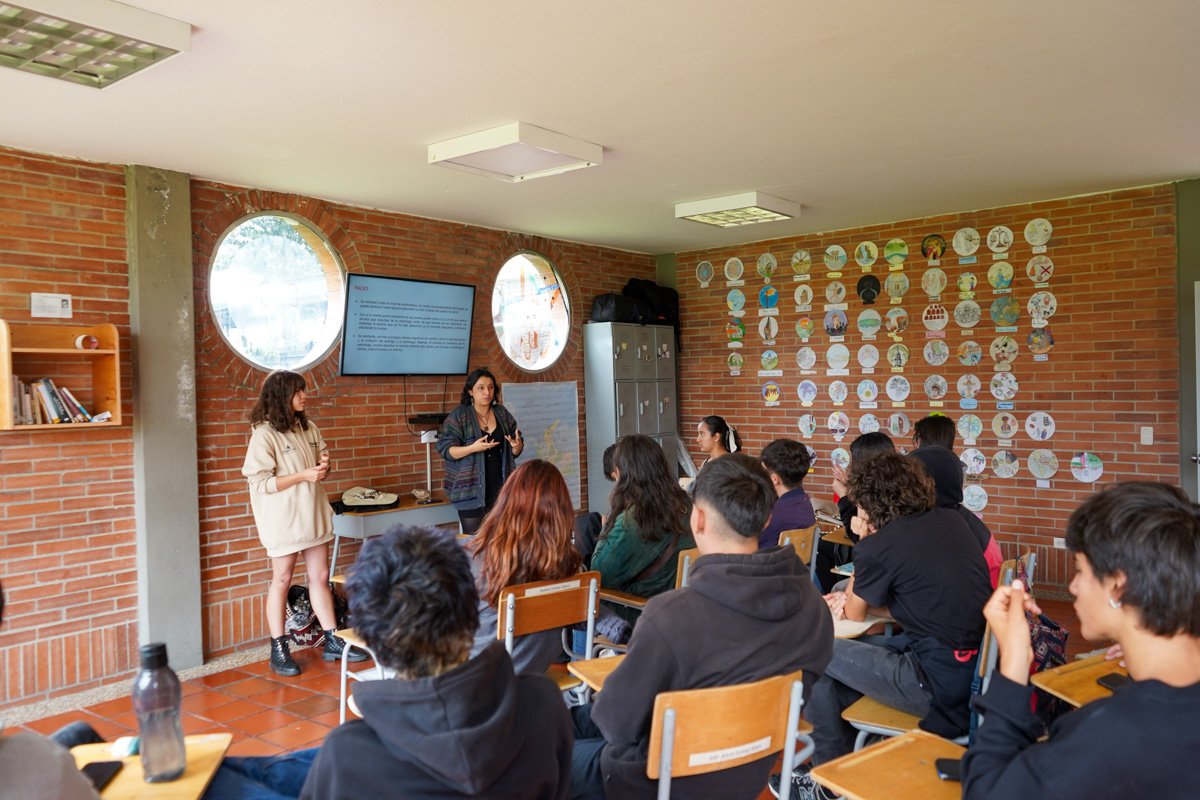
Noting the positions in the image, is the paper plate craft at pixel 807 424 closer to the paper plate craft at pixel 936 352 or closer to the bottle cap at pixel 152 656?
the paper plate craft at pixel 936 352

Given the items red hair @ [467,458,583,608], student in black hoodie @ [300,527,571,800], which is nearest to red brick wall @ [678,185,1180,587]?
red hair @ [467,458,583,608]

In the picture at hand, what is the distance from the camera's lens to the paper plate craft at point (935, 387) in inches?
263

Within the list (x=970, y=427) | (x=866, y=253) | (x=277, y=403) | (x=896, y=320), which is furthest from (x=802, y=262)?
(x=277, y=403)

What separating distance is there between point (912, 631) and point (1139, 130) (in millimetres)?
3214

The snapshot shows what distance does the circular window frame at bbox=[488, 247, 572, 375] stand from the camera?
6.85 metres

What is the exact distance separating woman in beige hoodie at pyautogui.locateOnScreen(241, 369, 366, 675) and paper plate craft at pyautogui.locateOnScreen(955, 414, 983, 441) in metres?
4.70

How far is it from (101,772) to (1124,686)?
1918 millimetres

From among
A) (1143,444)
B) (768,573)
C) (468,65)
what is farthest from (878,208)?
(768,573)

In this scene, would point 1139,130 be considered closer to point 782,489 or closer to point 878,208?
point 878,208

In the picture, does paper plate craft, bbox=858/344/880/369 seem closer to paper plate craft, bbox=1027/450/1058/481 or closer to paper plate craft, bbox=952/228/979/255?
paper plate craft, bbox=952/228/979/255

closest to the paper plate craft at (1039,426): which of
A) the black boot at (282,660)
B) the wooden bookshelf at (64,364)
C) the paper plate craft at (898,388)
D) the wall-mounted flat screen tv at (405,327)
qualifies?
the paper plate craft at (898,388)

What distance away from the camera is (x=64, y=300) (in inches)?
173

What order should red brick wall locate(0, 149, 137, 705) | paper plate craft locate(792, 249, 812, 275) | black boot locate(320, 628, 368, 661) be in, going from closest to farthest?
1. red brick wall locate(0, 149, 137, 705)
2. black boot locate(320, 628, 368, 661)
3. paper plate craft locate(792, 249, 812, 275)

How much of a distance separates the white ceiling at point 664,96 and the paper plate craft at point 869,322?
151cm
